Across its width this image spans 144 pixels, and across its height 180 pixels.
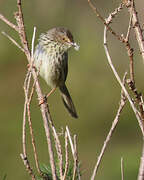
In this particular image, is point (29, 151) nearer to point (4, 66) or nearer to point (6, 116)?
point (6, 116)

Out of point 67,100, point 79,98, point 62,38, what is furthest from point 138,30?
point 79,98

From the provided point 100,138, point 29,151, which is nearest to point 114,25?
point 100,138

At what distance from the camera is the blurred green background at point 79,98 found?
6867 millimetres

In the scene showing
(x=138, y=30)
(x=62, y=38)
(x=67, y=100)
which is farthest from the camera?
(x=67, y=100)

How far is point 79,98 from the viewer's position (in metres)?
7.90

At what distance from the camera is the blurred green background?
6.87 m

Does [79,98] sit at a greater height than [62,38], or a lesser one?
lesser

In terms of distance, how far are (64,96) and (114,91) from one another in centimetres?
336

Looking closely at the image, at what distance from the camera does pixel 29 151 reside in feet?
22.1

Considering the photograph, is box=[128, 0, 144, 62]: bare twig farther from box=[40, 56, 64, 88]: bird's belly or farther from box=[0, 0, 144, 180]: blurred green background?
box=[0, 0, 144, 180]: blurred green background

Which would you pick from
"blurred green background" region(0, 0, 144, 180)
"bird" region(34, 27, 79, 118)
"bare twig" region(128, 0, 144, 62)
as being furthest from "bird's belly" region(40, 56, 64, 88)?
"bare twig" region(128, 0, 144, 62)

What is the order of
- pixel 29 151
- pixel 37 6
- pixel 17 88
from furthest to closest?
pixel 37 6
pixel 17 88
pixel 29 151

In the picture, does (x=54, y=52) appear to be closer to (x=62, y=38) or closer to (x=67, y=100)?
(x=62, y=38)

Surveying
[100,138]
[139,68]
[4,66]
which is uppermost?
[4,66]
